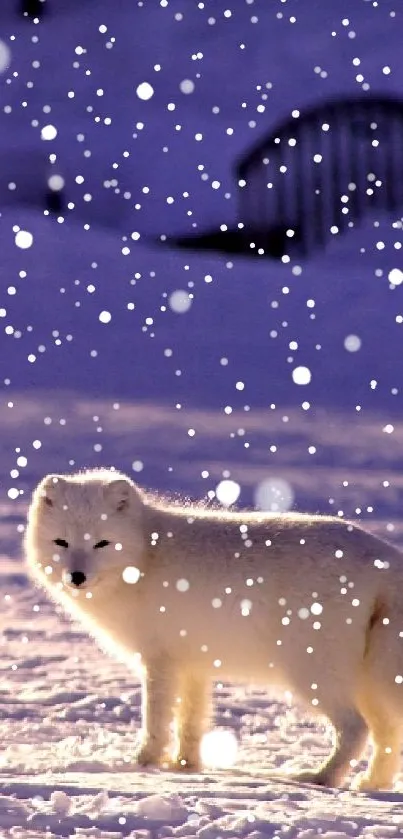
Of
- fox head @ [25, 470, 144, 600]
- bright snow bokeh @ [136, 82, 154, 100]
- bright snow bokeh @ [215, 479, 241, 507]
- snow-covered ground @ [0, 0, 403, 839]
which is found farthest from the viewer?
bright snow bokeh @ [136, 82, 154, 100]

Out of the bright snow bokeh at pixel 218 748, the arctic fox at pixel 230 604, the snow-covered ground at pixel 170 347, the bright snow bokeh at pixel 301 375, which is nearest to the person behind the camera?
the snow-covered ground at pixel 170 347

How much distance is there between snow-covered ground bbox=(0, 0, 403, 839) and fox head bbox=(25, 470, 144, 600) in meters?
0.51

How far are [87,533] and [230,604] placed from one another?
44 cm

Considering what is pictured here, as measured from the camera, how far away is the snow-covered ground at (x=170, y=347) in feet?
12.5

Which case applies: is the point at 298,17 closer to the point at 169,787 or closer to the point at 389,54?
the point at 389,54

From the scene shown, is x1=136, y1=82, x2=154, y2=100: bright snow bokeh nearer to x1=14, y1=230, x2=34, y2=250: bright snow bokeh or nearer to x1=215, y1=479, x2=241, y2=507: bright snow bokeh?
x1=14, y1=230, x2=34, y2=250: bright snow bokeh

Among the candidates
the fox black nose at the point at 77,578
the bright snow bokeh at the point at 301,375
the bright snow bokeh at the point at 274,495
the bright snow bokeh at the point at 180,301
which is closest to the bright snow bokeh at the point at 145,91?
the bright snow bokeh at the point at 180,301

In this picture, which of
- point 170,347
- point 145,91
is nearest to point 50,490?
point 170,347

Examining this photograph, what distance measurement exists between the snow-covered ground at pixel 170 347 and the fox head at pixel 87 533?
509 millimetres

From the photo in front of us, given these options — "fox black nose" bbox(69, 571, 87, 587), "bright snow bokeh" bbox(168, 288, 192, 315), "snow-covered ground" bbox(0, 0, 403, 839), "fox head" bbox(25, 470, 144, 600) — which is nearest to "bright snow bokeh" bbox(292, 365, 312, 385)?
"snow-covered ground" bbox(0, 0, 403, 839)

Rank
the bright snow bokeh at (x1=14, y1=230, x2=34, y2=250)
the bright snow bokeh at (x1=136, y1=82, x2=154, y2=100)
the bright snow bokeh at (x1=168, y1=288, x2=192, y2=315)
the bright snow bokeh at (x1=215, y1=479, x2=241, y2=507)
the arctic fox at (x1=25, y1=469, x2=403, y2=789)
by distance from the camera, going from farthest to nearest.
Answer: the bright snow bokeh at (x1=136, y1=82, x2=154, y2=100) → the bright snow bokeh at (x1=14, y1=230, x2=34, y2=250) → the bright snow bokeh at (x1=168, y1=288, x2=192, y2=315) → the bright snow bokeh at (x1=215, y1=479, x2=241, y2=507) → the arctic fox at (x1=25, y1=469, x2=403, y2=789)

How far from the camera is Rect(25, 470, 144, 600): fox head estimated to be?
4.20m

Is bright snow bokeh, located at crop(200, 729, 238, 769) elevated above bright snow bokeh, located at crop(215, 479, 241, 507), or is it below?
below

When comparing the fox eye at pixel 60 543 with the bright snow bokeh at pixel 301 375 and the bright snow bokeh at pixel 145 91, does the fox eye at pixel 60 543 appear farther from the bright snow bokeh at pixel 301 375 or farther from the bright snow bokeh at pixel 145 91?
the bright snow bokeh at pixel 145 91
